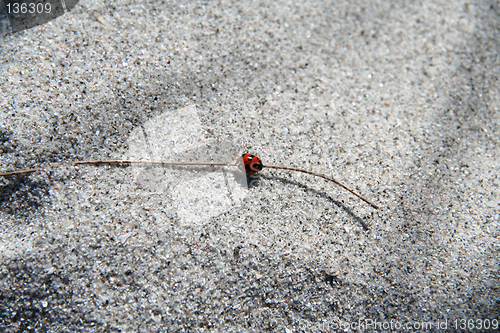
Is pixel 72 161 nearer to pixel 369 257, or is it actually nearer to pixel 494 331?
pixel 369 257

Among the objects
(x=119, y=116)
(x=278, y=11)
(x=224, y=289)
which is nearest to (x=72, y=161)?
(x=119, y=116)

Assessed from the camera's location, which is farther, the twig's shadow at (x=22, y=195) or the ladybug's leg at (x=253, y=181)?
the ladybug's leg at (x=253, y=181)

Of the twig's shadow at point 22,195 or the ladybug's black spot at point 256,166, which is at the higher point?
the twig's shadow at point 22,195

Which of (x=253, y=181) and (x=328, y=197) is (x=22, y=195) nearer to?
(x=253, y=181)

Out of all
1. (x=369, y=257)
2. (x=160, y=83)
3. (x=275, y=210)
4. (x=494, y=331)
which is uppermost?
(x=160, y=83)

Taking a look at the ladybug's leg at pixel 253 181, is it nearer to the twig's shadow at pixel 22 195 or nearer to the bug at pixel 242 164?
the bug at pixel 242 164

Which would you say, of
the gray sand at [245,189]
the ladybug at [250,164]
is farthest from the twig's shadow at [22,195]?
the ladybug at [250,164]
